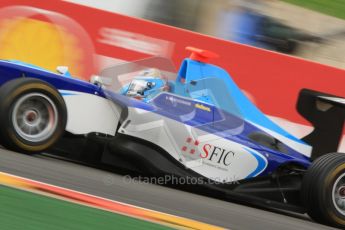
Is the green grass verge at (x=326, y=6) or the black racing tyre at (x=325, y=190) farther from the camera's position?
the green grass verge at (x=326, y=6)

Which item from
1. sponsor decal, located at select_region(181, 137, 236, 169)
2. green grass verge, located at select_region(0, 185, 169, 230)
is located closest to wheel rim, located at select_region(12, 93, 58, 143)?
sponsor decal, located at select_region(181, 137, 236, 169)

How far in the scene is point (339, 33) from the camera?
Answer: 35.7ft

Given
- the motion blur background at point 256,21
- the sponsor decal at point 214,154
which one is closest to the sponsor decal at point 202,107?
the sponsor decal at point 214,154

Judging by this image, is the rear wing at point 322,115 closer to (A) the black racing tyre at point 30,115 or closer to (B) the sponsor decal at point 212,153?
(B) the sponsor decal at point 212,153

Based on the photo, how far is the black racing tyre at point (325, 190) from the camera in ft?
19.7

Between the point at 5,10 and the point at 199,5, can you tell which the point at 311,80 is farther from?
the point at 5,10

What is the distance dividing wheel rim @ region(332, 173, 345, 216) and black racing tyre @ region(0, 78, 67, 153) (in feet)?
7.81

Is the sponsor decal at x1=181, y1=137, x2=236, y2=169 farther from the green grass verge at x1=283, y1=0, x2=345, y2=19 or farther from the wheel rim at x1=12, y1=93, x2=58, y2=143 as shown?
the green grass verge at x1=283, y1=0, x2=345, y2=19

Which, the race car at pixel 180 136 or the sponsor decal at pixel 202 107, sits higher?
the sponsor decal at pixel 202 107

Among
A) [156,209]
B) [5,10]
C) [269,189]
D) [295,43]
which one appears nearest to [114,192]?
[156,209]

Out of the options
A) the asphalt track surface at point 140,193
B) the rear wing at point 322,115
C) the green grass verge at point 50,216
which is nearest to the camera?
the green grass verge at point 50,216

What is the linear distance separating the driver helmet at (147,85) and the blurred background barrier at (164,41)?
1.71 m

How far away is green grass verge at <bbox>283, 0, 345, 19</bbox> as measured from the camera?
11055 millimetres

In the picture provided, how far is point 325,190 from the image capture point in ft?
19.7
